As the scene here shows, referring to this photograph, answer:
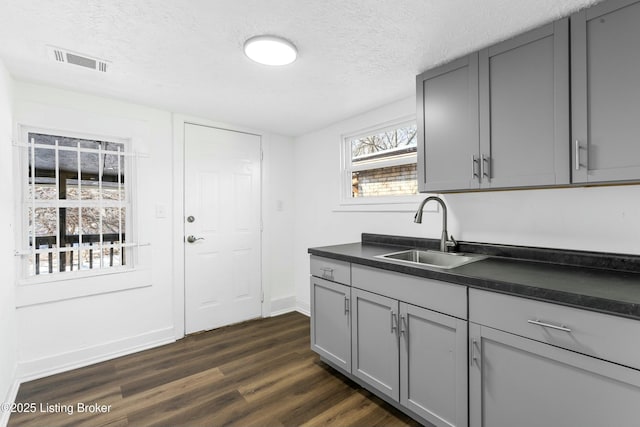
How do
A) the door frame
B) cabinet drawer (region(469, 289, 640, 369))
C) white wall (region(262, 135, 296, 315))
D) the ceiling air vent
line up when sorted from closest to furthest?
cabinet drawer (region(469, 289, 640, 369)) < the ceiling air vent < the door frame < white wall (region(262, 135, 296, 315))

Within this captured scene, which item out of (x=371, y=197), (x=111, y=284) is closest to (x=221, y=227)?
(x=111, y=284)

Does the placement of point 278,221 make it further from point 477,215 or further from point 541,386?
point 541,386

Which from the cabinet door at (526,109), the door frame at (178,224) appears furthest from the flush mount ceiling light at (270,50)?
the door frame at (178,224)

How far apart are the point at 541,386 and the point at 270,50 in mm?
2104

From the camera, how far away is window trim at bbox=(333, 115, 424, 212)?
258 centimetres

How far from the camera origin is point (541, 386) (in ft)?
4.15

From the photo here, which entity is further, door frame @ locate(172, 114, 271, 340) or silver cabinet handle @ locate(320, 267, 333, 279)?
door frame @ locate(172, 114, 271, 340)

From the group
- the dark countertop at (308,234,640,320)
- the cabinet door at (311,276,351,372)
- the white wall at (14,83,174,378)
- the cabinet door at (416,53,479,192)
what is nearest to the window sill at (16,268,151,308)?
the white wall at (14,83,174,378)

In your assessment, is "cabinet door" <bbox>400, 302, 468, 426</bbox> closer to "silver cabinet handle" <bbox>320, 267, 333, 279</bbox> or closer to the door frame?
"silver cabinet handle" <bbox>320, 267, 333, 279</bbox>

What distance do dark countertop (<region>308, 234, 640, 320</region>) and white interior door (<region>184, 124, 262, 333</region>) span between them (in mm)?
1575

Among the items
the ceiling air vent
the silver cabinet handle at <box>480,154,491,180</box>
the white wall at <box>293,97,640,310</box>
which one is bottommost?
the white wall at <box>293,97,640,310</box>

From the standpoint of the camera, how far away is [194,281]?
3076 millimetres

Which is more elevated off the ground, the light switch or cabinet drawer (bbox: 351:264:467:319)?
the light switch

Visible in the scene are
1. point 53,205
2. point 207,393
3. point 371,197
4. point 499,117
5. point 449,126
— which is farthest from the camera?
point 371,197
